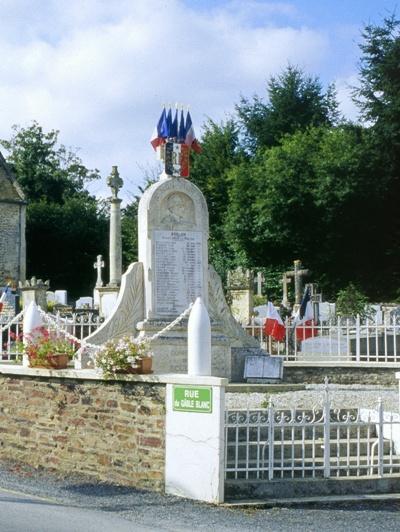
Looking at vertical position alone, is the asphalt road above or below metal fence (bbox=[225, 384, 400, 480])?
below

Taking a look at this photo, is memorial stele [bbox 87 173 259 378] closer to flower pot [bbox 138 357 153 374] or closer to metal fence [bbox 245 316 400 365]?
metal fence [bbox 245 316 400 365]

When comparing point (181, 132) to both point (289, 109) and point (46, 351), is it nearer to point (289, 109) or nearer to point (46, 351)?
point (46, 351)

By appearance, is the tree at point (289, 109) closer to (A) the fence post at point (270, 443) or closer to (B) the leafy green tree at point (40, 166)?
Answer: (B) the leafy green tree at point (40, 166)

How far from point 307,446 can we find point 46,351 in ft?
12.9

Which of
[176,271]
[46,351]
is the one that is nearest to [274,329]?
[176,271]

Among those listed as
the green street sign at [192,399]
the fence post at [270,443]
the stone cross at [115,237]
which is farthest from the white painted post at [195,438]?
the stone cross at [115,237]

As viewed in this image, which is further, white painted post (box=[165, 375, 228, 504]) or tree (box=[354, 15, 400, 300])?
tree (box=[354, 15, 400, 300])

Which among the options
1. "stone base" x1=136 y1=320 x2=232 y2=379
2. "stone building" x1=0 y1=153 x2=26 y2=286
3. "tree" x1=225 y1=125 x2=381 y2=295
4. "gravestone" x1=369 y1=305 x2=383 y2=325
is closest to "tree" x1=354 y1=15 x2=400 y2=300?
"tree" x1=225 y1=125 x2=381 y2=295

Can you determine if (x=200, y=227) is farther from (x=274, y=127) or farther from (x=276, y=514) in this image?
(x=274, y=127)

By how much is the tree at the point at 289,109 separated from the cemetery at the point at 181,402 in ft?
99.8

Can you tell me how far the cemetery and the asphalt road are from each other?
42 centimetres

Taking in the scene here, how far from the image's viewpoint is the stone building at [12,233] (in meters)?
45.6

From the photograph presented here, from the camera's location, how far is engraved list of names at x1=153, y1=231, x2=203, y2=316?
16.4 metres

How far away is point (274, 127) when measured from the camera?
48.6 metres
